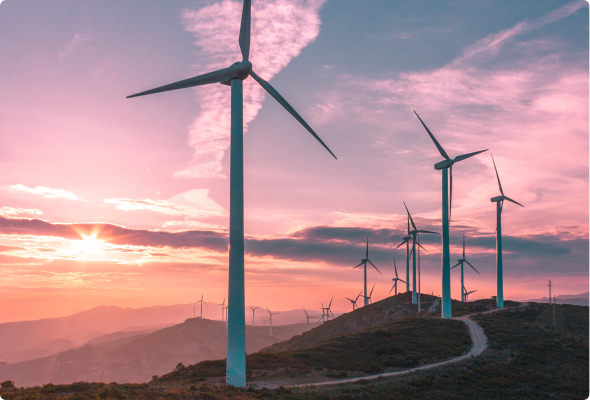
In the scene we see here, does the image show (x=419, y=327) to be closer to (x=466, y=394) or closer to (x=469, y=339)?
(x=469, y=339)

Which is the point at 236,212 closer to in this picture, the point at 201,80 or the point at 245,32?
the point at 201,80

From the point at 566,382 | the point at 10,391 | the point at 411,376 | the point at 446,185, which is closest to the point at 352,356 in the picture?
the point at 411,376

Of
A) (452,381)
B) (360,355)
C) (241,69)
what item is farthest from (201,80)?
(452,381)

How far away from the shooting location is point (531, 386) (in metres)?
58.1

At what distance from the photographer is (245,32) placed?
5422 cm

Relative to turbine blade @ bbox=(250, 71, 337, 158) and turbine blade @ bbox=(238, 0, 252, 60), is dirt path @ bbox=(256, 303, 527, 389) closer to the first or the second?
turbine blade @ bbox=(250, 71, 337, 158)

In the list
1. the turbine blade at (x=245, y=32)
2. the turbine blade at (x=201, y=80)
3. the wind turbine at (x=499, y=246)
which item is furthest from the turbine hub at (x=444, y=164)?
the turbine blade at (x=201, y=80)

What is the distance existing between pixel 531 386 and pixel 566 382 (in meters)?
7.72

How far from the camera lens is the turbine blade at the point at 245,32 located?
53.4 m

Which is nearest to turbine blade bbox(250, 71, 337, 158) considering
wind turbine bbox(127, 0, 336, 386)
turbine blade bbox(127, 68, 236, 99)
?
wind turbine bbox(127, 0, 336, 386)

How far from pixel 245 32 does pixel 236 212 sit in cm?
2489

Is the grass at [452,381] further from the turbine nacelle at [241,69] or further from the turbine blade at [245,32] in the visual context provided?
the turbine blade at [245,32]

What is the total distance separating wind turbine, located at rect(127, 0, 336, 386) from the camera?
1766 inches

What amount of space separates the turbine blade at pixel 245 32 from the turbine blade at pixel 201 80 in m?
4.31
